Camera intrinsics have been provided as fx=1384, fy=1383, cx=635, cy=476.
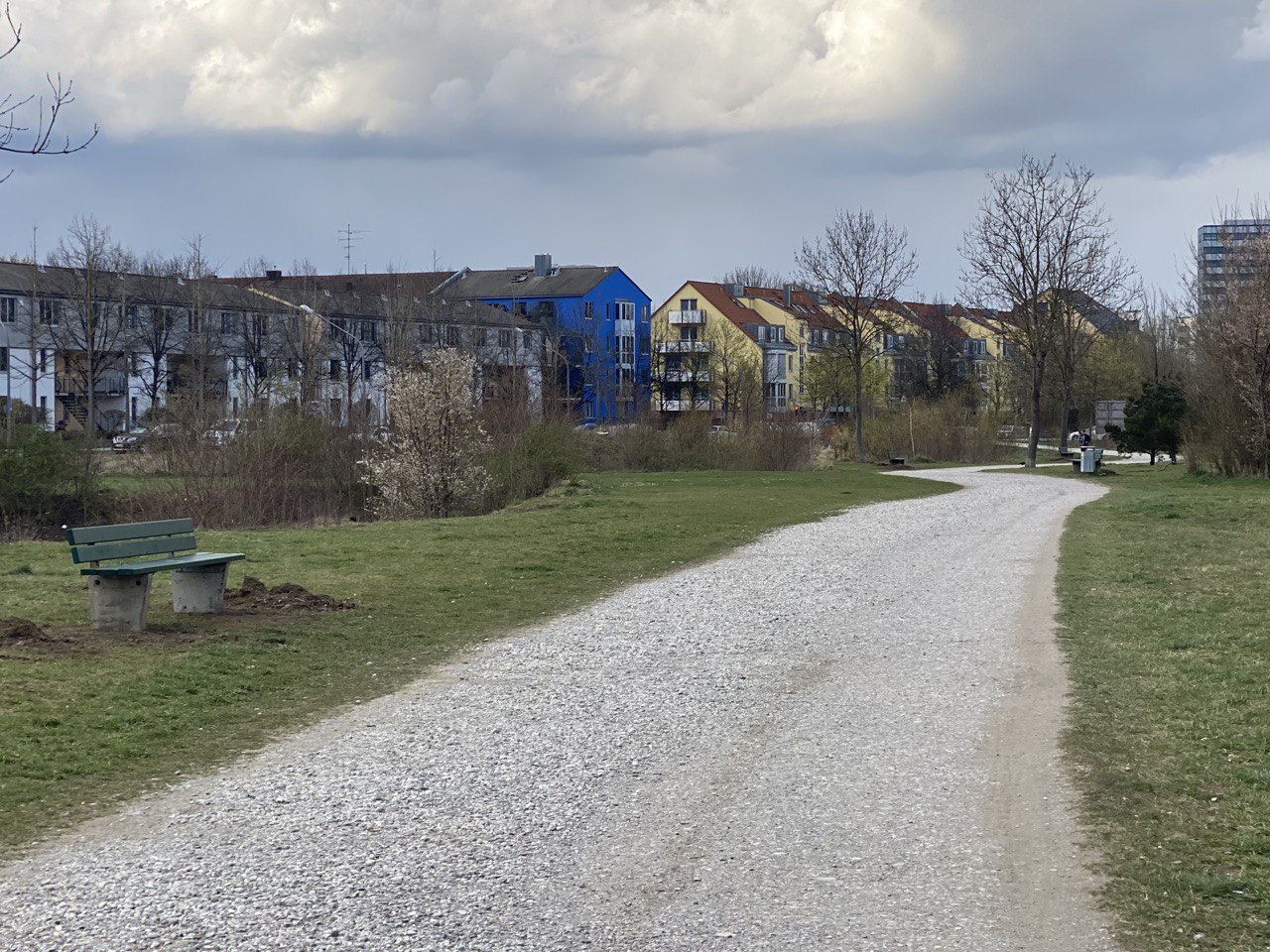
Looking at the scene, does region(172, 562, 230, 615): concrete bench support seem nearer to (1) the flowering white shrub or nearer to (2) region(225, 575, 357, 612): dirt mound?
(2) region(225, 575, 357, 612): dirt mound

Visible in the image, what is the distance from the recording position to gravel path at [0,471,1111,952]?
4977mm

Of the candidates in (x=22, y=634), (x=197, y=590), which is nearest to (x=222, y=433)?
(x=197, y=590)

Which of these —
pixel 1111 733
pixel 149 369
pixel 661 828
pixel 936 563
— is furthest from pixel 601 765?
pixel 149 369

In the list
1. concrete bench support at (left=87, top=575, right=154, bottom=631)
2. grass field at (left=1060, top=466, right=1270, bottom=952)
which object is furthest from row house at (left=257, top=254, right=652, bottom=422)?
concrete bench support at (left=87, top=575, right=154, bottom=631)

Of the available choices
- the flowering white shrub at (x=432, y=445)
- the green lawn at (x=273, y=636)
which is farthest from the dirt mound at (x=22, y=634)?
the flowering white shrub at (x=432, y=445)

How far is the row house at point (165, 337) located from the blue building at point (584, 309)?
10185 mm

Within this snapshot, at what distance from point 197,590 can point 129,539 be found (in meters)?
0.78

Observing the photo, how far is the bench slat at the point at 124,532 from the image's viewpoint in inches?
441

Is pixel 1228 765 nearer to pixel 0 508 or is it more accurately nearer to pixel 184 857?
pixel 184 857

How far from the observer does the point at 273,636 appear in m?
11.4

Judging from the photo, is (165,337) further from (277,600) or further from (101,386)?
(277,600)

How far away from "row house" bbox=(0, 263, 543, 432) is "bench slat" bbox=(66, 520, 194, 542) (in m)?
51.0

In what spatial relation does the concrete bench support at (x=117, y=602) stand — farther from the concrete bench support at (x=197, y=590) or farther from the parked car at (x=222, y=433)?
the parked car at (x=222, y=433)

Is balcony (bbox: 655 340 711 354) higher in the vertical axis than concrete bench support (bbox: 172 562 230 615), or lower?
higher
